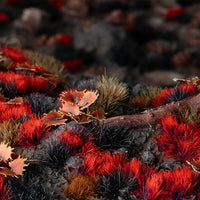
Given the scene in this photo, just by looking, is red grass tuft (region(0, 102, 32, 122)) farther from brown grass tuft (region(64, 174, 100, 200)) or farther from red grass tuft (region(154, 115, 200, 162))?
red grass tuft (region(154, 115, 200, 162))

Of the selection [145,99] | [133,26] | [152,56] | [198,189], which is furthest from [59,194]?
[133,26]

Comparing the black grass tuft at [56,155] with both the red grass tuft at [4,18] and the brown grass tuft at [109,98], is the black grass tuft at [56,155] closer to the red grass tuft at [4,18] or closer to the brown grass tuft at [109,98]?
the brown grass tuft at [109,98]

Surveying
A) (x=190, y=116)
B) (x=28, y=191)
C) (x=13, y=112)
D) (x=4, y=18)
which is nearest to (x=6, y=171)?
(x=28, y=191)

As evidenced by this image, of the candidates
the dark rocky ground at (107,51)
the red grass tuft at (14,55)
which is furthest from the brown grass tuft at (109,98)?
the red grass tuft at (14,55)

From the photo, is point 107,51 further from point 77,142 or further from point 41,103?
point 77,142

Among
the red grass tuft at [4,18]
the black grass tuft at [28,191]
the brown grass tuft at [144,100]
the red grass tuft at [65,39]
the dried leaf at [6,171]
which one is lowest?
the red grass tuft at [65,39]
